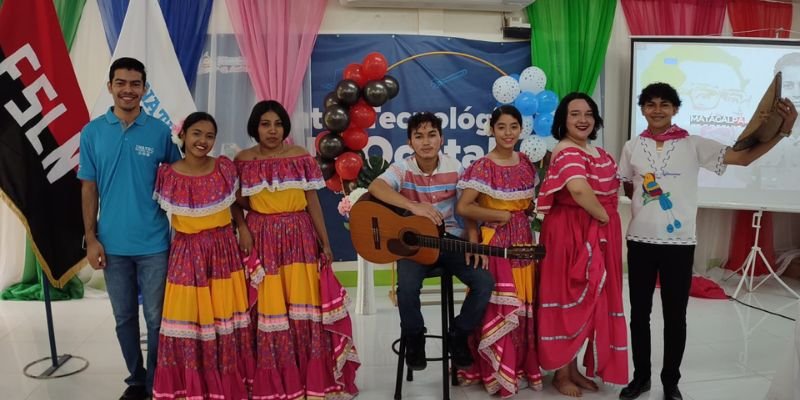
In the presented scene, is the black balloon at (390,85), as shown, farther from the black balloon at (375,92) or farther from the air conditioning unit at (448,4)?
the air conditioning unit at (448,4)

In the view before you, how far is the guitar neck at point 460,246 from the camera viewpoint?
7.36 ft

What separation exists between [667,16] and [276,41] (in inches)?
136

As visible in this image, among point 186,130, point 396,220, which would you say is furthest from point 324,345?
point 186,130

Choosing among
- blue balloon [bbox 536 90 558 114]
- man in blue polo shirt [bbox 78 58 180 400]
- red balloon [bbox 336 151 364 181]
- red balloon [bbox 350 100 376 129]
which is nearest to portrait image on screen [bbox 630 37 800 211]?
blue balloon [bbox 536 90 558 114]

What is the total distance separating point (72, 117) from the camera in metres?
2.77

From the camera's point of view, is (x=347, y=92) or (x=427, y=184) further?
(x=347, y=92)

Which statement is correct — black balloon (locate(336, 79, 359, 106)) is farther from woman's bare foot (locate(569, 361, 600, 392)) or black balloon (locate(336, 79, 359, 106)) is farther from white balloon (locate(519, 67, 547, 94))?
woman's bare foot (locate(569, 361, 600, 392))

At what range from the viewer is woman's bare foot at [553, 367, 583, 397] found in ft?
8.86

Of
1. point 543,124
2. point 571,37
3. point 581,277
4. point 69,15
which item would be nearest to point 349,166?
point 543,124

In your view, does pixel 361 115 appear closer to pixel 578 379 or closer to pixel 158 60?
pixel 158 60

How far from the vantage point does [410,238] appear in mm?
2420

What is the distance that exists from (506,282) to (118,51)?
9.03ft

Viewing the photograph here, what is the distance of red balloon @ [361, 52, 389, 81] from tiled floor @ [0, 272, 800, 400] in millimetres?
1733

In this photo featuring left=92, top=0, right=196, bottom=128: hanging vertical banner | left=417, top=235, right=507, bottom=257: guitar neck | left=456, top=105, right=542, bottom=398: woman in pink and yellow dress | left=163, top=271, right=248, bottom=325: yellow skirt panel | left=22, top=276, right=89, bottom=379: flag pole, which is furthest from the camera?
left=92, top=0, right=196, bottom=128: hanging vertical banner
